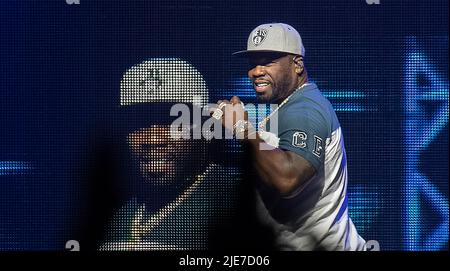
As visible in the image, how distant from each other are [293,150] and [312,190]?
23cm

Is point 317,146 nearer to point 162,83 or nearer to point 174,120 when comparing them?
point 174,120

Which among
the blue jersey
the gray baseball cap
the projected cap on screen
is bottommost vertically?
the blue jersey

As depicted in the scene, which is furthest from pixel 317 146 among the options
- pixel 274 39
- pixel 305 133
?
pixel 274 39

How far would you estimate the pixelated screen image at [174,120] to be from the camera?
5.70 m

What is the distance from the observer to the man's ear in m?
5.77

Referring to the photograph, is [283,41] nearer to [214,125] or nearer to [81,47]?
[214,125]

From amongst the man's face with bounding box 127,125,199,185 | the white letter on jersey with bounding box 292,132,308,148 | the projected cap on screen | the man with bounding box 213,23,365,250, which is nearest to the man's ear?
the man with bounding box 213,23,365,250

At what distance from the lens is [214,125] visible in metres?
5.71

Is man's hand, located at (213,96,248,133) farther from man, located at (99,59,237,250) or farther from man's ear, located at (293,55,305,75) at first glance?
man's ear, located at (293,55,305,75)

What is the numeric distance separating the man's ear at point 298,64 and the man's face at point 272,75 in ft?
0.06

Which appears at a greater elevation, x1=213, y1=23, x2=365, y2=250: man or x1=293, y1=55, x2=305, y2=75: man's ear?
x1=293, y1=55, x2=305, y2=75: man's ear

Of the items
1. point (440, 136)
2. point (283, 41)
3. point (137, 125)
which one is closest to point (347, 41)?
point (283, 41)

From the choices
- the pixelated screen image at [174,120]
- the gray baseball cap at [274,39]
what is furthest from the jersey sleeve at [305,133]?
the gray baseball cap at [274,39]
